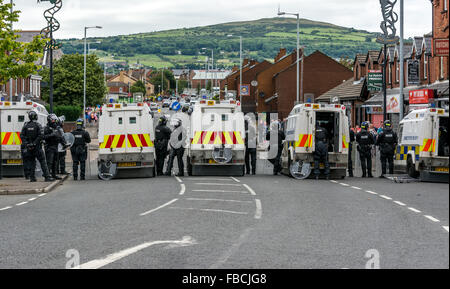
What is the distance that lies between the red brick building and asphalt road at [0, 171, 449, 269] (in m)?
64.4

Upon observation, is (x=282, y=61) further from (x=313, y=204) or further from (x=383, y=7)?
(x=313, y=204)

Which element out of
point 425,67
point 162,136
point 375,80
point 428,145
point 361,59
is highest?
point 361,59

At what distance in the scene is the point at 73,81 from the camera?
86312mm

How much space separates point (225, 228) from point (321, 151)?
43.4 ft

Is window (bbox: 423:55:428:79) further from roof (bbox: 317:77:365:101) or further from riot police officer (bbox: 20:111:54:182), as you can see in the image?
riot police officer (bbox: 20:111:54:182)

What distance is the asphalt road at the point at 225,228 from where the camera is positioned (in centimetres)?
817

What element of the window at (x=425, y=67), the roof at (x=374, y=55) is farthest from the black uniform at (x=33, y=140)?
the roof at (x=374, y=55)

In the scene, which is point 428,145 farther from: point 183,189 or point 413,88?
point 413,88

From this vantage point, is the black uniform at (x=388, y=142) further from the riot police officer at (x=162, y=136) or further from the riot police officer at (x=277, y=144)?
the riot police officer at (x=162, y=136)

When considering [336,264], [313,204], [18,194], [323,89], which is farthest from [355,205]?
[323,89]

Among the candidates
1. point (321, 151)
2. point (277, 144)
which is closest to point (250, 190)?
point (321, 151)
